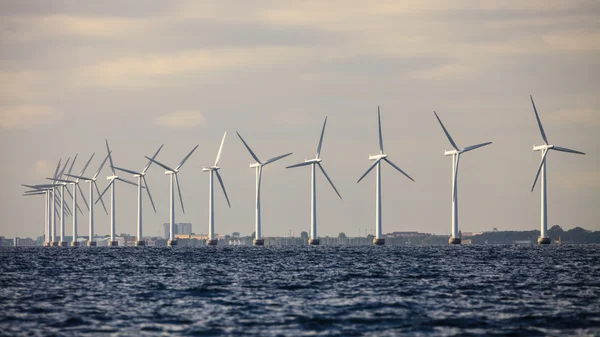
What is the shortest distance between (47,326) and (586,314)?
26081 mm

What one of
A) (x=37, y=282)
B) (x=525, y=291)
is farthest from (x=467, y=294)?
(x=37, y=282)

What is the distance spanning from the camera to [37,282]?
7181cm

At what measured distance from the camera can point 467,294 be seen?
195 feet

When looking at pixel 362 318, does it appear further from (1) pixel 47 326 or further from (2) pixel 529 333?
(1) pixel 47 326

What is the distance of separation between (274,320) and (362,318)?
4.30 meters

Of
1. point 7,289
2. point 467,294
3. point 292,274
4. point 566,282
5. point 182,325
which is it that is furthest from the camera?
point 292,274

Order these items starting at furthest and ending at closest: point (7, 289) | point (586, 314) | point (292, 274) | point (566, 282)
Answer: point (292, 274), point (566, 282), point (7, 289), point (586, 314)

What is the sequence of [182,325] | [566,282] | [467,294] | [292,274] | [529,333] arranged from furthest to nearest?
[292,274] < [566,282] < [467,294] < [182,325] < [529,333]

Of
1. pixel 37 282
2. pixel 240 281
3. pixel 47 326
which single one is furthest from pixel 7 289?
pixel 47 326

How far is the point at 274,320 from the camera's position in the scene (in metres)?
46.3

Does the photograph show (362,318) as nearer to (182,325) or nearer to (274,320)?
(274,320)

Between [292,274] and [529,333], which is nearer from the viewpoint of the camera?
[529,333]

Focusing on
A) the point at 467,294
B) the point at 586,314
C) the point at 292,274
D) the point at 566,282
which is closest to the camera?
the point at 586,314

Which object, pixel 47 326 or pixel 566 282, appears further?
pixel 566 282
